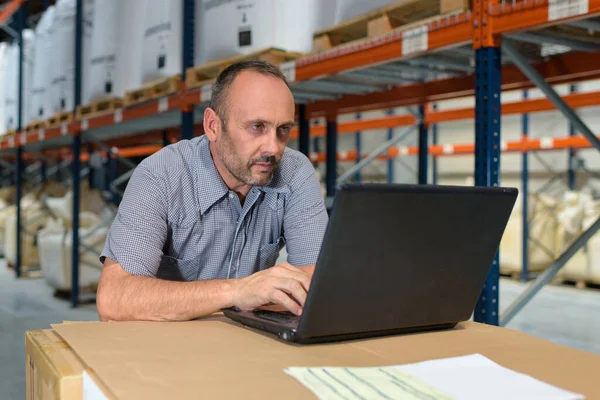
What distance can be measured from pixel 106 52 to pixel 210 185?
12.2 feet

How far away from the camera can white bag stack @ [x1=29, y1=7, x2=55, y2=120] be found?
22.7 ft

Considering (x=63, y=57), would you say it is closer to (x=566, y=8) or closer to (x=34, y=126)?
(x=34, y=126)

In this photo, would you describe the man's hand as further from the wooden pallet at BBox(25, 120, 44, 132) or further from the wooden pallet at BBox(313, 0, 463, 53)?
the wooden pallet at BBox(25, 120, 44, 132)

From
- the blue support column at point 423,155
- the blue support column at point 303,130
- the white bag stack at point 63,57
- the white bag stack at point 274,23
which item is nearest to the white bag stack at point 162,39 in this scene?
the white bag stack at point 274,23

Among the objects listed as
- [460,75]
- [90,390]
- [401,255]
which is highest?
[460,75]

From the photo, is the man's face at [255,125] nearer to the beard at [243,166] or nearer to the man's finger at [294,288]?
the beard at [243,166]

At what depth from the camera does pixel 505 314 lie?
8.82 ft

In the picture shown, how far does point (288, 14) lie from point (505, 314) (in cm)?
192

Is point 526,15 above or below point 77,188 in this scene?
above

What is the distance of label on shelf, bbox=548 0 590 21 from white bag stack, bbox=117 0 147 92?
3320 millimetres

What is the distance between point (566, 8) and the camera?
208 centimetres

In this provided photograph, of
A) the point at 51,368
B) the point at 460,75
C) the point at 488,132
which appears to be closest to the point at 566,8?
the point at 488,132

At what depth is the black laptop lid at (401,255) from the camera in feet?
3.72

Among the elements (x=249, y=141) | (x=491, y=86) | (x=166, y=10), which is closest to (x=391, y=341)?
(x=249, y=141)
